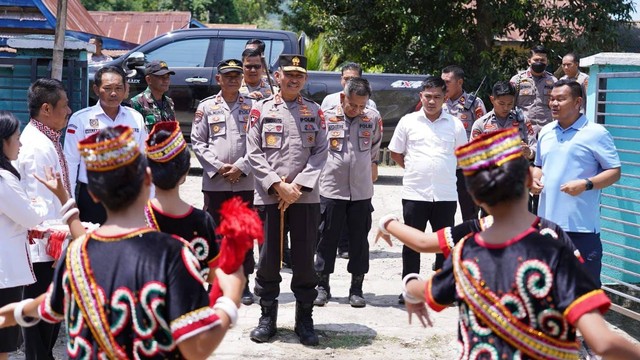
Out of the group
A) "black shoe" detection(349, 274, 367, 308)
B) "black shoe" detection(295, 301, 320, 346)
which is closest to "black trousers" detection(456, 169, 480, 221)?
"black shoe" detection(349, 274, 367, 308)

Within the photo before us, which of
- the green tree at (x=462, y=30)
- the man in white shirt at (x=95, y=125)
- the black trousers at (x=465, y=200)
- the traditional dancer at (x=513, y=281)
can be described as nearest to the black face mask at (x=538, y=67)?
the black trousers at (x=465, y=200)

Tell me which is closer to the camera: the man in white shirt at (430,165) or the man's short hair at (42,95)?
the man's short hair at (42,95)

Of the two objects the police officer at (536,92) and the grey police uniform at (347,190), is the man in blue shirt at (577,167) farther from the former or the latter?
the police officer at (536,92)

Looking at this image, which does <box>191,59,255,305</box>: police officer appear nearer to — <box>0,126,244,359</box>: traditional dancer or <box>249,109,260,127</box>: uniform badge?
<box>249,109,260,127</box>: uniform badge

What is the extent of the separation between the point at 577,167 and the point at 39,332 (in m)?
3.78

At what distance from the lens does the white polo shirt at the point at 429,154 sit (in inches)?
297

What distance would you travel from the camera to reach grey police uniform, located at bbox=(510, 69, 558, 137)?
32.1ft

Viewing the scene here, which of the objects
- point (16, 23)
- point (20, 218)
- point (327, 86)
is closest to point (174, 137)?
point (20, 218)

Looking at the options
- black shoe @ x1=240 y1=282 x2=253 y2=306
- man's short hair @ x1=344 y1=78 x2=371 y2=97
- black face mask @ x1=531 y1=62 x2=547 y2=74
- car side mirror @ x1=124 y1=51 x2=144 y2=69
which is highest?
car side mirror @ x1=124 y1=51 x2=144 y2=69

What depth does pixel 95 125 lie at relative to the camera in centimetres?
636

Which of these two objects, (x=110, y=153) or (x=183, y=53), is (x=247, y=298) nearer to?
(x=110, y=153)

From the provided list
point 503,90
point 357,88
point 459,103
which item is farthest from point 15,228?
point 459,103

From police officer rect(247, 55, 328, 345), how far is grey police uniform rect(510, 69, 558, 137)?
157 inches

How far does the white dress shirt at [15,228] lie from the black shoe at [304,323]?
2268mm
